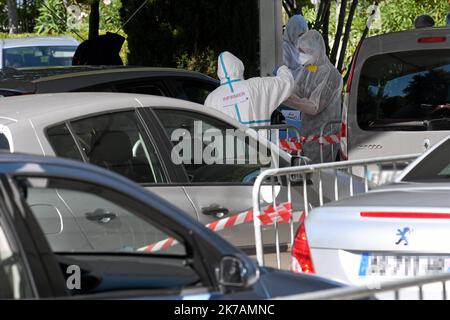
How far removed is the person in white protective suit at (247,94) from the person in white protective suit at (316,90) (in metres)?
3.54

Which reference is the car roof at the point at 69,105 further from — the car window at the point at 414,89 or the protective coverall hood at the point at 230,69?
the car window at the point at 414,89

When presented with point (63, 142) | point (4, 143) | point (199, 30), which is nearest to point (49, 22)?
point (199, 30)

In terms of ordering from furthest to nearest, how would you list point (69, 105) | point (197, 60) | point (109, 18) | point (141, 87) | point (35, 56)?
point (109, 18)
point (35, 56)
point (197, 60)
point (141, 87)
point (69, 105)

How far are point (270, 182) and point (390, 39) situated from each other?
9.60 feet

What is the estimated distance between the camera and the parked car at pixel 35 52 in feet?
63.5

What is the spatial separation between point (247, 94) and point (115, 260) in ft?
18.0

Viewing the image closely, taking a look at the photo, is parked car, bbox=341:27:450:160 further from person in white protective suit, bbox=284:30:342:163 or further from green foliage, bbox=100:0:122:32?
green foliage, bbox=100:0:122:32

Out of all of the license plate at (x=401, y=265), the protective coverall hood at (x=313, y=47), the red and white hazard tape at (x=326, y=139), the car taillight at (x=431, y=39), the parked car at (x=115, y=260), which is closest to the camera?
the parked car at (x=115, y=260)

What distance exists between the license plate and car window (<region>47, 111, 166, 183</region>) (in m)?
2.18

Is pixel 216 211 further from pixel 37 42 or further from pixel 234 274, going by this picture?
pixel 37 42

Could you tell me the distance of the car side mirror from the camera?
13.1 feet

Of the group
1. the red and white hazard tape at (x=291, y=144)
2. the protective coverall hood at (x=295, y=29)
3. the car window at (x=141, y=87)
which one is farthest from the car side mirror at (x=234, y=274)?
the protective coverall hood at (x=295, y=29)

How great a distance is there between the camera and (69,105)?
705cm

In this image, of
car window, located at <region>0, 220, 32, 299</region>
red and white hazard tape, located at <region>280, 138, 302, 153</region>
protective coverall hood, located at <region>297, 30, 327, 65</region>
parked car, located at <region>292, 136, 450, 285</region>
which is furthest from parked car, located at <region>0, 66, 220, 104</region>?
car window, located at <region>0, 220, 32, 299</region>
